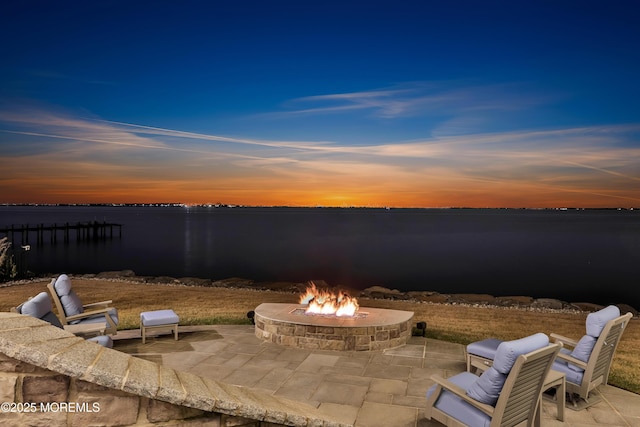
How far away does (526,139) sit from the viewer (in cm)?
2980

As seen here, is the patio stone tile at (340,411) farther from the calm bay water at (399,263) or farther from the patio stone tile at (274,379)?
the calm bay water at (399,263)

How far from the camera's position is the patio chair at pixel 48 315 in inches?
209

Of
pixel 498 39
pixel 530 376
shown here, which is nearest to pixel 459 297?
pixel 498 39

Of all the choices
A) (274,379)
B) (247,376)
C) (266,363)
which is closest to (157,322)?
(266,363)

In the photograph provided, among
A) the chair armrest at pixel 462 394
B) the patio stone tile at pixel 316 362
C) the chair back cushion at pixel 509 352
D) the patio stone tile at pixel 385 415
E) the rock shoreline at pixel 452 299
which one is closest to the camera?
the chair back cushion at pixel 509 352

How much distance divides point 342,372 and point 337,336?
37.2 inches

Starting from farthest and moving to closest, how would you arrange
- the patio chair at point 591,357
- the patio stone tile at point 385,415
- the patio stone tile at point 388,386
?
the patio stone tile at point 388,386 < the patio chair at point 591,357 < the patio stone tile at point 385,415

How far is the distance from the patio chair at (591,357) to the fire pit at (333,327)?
8.16 feet

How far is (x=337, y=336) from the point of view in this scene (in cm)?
679

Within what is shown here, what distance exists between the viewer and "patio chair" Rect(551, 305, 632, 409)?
4.84 metres

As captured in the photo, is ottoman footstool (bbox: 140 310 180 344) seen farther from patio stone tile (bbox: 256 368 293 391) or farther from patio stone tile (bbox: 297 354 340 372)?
patio stone tile (bbox: 297 354 340 372)

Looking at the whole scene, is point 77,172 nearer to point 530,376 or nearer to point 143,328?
point 143,328

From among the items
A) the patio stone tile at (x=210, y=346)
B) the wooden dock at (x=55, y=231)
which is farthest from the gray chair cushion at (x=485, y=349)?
the wooden dock at (x=55, y=231)

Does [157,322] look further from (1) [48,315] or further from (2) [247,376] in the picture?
(2) [247,376]
